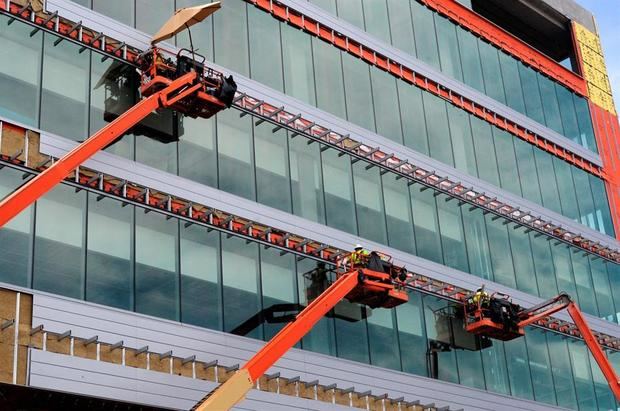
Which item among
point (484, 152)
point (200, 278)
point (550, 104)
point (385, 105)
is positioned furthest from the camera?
point (550, 104)

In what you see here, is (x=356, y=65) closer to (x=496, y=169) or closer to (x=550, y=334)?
(x=496, y=169)

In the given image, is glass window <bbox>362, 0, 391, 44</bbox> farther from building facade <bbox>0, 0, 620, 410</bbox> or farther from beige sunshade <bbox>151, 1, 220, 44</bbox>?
beige sunshade <bbox>151, 1, 220, 44</bbox>

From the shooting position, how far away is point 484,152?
153ft

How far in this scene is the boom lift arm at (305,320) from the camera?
2789 centimetres

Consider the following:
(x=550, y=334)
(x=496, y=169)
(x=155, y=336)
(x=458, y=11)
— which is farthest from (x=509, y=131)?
(x=155, y=336)

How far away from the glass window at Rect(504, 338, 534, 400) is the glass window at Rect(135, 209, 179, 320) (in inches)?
671

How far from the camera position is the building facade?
28922 mm

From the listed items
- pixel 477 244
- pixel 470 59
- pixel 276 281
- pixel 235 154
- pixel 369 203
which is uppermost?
pixel 470 59

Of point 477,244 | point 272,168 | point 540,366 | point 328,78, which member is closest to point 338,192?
point 272,168

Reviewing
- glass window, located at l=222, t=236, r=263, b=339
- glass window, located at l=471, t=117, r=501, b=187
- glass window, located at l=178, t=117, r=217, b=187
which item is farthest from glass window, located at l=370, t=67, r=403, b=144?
glass window, located at l=222, t=236, r=263, b=339

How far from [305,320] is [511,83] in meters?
24.0

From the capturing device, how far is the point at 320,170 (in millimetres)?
37688

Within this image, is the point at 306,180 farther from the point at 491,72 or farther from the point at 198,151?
the point at 491,72

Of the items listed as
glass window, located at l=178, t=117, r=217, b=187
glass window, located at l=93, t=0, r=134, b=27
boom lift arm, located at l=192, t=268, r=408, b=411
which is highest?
glass window, located at l=93, t=0, r=134, b=27
